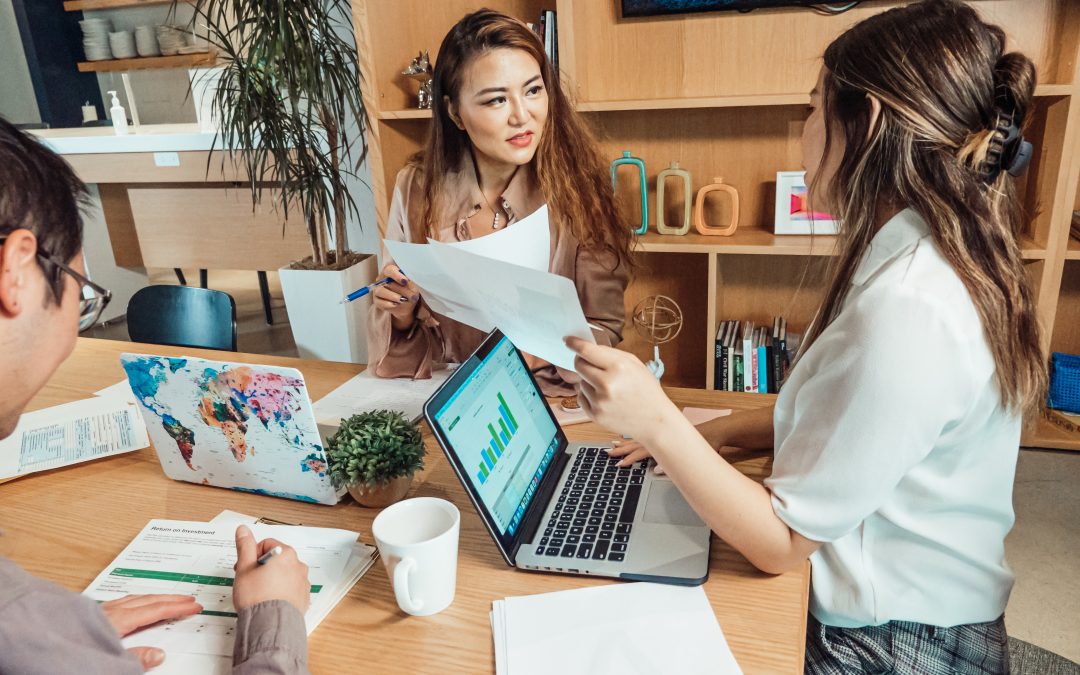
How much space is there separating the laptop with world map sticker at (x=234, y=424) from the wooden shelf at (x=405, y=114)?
5.80 feet

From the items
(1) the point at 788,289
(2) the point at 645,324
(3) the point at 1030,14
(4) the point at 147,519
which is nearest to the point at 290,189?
(2) the point at 645,324

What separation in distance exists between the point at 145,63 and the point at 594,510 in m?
5.58

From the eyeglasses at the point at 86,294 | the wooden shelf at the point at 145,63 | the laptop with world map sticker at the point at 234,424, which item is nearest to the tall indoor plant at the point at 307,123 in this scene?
the laptop with world map sticker at the point at 234,424

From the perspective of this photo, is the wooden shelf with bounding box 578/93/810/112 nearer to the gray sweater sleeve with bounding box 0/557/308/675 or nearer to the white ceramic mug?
the white ceramic mug

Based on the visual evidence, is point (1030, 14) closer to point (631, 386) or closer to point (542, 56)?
point (542, 56)

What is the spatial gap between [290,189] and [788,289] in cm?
189

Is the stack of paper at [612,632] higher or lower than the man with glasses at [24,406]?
lower

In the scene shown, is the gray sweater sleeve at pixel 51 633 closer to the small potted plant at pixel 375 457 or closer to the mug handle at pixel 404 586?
the mug handle at pixel 404 586

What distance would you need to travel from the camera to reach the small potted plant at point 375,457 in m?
0.98

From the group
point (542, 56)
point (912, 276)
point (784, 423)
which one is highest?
point (542, 56)

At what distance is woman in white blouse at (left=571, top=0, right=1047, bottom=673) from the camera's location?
2.58 ft

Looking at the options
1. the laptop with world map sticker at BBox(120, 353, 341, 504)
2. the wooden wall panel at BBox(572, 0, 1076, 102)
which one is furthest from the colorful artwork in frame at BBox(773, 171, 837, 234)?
the laptop with world map sticker at BBox(120, 353, 341, 504)

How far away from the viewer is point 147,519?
1.04 metres

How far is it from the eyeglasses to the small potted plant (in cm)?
33
